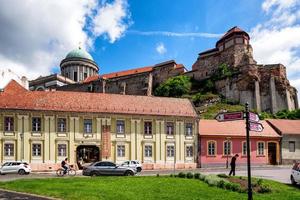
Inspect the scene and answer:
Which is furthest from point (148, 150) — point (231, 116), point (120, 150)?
point (231, 116)

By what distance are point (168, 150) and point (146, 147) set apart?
2592 mm

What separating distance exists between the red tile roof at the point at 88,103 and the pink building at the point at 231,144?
130 inches

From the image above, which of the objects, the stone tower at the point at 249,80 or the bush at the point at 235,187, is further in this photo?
the stone tower at the point at 249,80

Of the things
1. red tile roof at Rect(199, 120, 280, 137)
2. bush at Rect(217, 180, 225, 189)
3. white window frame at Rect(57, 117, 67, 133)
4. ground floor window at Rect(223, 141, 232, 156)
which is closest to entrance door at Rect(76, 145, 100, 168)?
white window frame at Rect(57, 117, 67, 133)

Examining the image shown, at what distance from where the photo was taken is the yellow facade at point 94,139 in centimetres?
4175

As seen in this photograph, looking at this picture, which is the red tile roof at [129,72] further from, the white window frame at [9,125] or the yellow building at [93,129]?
the white window frame at [9,125]

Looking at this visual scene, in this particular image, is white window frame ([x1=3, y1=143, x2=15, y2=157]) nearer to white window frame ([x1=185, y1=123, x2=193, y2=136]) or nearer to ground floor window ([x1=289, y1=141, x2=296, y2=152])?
white window frame ([x1=185, y1=123, x2=193, y2=136])

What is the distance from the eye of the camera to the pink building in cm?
4750

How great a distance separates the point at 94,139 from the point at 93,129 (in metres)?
1.06

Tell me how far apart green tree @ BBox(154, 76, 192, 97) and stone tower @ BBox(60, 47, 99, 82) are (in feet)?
116

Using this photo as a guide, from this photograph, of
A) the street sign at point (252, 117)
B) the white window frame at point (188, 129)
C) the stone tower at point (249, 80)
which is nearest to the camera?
the street sign at point (252, 117)

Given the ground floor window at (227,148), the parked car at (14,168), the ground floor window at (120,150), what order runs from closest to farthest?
the parked car at (14,168), the ground floor window at (120,150), the ground floor window at (227,148)

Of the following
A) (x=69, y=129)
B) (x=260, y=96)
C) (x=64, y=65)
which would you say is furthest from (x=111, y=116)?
(x=64, y=65)

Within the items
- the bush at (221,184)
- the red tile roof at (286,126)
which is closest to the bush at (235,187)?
the bush at (221,184)
